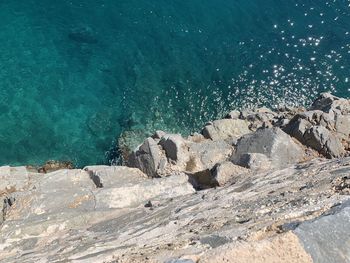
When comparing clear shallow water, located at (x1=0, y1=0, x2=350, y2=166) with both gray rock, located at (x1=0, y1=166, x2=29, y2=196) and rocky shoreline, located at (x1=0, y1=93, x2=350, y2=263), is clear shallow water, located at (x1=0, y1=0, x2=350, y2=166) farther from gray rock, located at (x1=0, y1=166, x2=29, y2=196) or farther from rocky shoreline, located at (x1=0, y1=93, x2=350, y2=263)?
gray rock, located at (x1=0, y1=166, x2=29, y2=196)

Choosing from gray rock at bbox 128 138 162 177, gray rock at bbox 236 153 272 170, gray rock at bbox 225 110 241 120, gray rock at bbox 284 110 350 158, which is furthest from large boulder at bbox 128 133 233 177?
gray rock at bbox 225 110 241 120

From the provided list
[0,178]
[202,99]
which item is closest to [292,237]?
[0,178]

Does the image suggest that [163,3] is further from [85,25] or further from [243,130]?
[243,130]

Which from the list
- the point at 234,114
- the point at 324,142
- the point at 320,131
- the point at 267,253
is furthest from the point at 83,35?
the point at 267,253

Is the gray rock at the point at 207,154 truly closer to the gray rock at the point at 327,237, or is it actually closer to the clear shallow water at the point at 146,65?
the clear shallow water at the point at 146,65

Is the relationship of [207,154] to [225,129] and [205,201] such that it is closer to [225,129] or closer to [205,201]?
[225,129]

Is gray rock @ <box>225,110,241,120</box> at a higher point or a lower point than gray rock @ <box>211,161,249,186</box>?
higher
